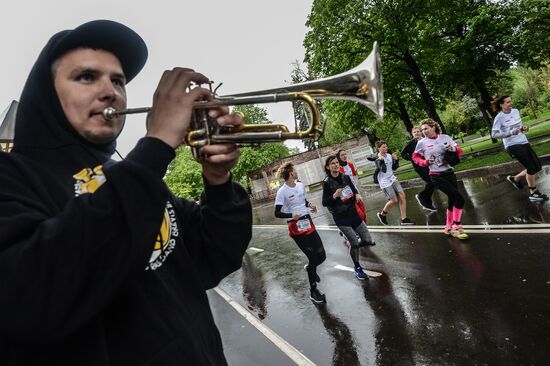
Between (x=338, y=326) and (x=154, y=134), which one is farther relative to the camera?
(x=338, y=326)

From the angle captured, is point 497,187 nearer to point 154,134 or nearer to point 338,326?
point 338,326

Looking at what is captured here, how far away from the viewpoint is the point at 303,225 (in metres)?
5.57

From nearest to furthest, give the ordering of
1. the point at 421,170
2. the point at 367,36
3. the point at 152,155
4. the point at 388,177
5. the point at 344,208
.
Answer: the point at 152,155
the point at 344,208
the point at 388,177
the point at 421,170
the point at 367,36

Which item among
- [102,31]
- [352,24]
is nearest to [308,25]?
[352,24]

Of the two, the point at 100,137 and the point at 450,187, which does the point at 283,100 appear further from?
the point at 450,187

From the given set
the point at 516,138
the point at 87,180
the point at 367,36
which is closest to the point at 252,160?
the point at 367,36

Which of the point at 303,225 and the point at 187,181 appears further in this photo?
the point at 187,181

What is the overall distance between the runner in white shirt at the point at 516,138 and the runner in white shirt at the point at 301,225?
5.27 m

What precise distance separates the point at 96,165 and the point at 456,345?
380 cm

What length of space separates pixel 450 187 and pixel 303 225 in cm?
321

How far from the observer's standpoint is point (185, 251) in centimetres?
Result: 158

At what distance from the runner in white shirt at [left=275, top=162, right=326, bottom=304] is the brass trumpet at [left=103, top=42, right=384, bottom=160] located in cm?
390

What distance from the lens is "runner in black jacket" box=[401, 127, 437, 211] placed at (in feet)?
28.2

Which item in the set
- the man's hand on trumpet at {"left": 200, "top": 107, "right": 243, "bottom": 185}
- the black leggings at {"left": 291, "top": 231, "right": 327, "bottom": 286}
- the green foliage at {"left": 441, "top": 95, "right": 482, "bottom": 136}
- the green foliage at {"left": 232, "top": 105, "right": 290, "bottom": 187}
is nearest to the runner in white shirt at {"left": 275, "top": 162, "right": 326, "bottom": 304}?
the black leggings at {"left": 291, "top": 231, "right": 327, "bottom": 286}
